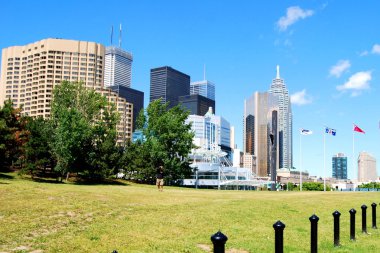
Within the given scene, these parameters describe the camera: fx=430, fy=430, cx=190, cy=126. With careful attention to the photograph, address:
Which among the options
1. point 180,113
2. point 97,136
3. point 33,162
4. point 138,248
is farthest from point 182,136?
point 138,248

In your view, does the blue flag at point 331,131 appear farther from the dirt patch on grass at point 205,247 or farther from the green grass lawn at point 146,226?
the dirt patch on grass at point 205,247

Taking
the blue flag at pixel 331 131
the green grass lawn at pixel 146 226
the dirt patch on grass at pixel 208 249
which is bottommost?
the dirt patch on grass at pixel 208 249

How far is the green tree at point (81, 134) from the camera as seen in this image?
56188mm

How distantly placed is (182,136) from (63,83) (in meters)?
20.9

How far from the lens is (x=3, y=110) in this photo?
193 feet

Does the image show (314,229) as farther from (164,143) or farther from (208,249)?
(164,143)

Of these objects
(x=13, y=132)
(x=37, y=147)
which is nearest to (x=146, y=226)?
(x=37, y=147)

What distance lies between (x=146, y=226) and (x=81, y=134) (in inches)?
1682

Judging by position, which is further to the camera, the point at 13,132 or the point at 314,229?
the point at 13,132

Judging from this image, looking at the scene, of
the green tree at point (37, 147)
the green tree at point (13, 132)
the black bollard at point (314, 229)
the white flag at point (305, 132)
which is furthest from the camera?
the white flag at point (305, 132)

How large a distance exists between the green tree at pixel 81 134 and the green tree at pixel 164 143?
A: 656 cm

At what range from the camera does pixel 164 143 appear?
71.5 metres

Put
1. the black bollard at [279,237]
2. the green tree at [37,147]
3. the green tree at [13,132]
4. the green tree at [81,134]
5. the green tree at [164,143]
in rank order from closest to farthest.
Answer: the black bollard at [279,237] → the green tree at [81,134] → the green tree at [37,147] → the green tree at [13,132] → the green tree at [164,143]

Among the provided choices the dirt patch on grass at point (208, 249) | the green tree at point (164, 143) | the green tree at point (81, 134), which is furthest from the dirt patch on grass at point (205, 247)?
the green tree at point (164, 143)
